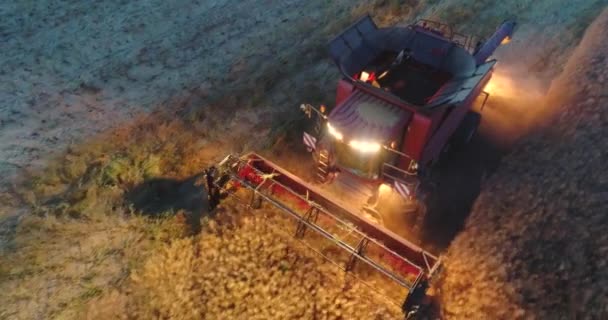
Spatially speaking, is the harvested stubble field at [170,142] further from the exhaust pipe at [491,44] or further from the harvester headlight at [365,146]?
the harvester headlight at [365,146]

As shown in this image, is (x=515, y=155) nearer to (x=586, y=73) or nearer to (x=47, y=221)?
(x=586, y=73)

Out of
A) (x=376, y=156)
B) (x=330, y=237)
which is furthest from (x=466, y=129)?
(x=330, y=237)

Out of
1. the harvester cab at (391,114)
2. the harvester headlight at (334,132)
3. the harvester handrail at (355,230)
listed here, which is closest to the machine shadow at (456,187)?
the harvester cab at (391,114)

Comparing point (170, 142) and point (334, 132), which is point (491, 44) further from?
point (170, 142)

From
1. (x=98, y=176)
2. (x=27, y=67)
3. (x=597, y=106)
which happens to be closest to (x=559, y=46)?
(x=597, y=106)

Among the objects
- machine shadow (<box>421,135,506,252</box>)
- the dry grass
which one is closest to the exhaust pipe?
machine shadow (<box>421,135,506,252</box>)

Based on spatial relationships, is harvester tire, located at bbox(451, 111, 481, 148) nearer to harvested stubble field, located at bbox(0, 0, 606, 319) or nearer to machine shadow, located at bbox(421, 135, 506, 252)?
machine shadow, located at bbox(421, 135, 506, 252)

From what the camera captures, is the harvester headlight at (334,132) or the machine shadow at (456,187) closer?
the harvester headlight at (334,132)
